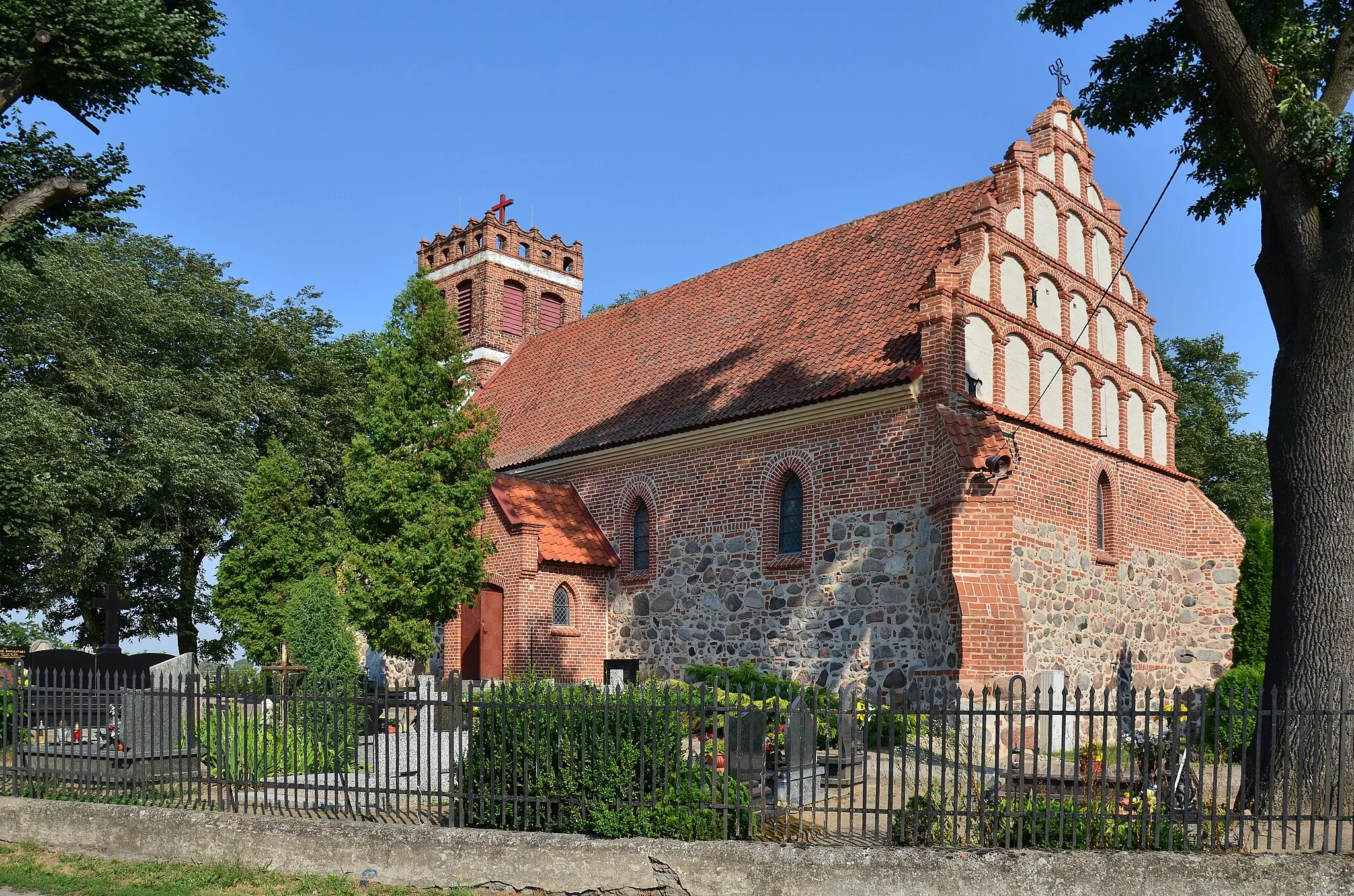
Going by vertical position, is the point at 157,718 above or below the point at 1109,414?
below

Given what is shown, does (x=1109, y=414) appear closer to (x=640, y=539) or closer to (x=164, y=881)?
(x=640, y=539)

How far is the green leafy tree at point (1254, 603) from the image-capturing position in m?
20.0

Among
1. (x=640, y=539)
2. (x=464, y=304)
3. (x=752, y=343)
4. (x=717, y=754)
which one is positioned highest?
(x=464, y=304)

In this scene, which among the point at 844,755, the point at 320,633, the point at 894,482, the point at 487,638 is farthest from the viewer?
the point at 487,638

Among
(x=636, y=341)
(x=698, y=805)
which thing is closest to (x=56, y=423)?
(x=636, y=341)

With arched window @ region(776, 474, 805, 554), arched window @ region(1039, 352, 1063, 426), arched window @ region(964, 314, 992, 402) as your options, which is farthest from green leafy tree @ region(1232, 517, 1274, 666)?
arched window @ region(776, 474, 805, 554)

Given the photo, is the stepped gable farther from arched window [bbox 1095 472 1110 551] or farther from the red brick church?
arched window [bbox 1095 472 1110 551]

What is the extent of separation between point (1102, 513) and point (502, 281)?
18348mm

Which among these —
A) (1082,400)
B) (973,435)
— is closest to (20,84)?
(973,435)

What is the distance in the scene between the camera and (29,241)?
1490 centimetres

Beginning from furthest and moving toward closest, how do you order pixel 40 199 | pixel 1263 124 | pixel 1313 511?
pixel 40 199 < pixel 1263 124 < pixel 1313 511

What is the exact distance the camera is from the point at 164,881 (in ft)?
28.9

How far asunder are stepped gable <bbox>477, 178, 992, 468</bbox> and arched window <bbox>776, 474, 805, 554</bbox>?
52.7 inches

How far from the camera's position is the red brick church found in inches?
628
